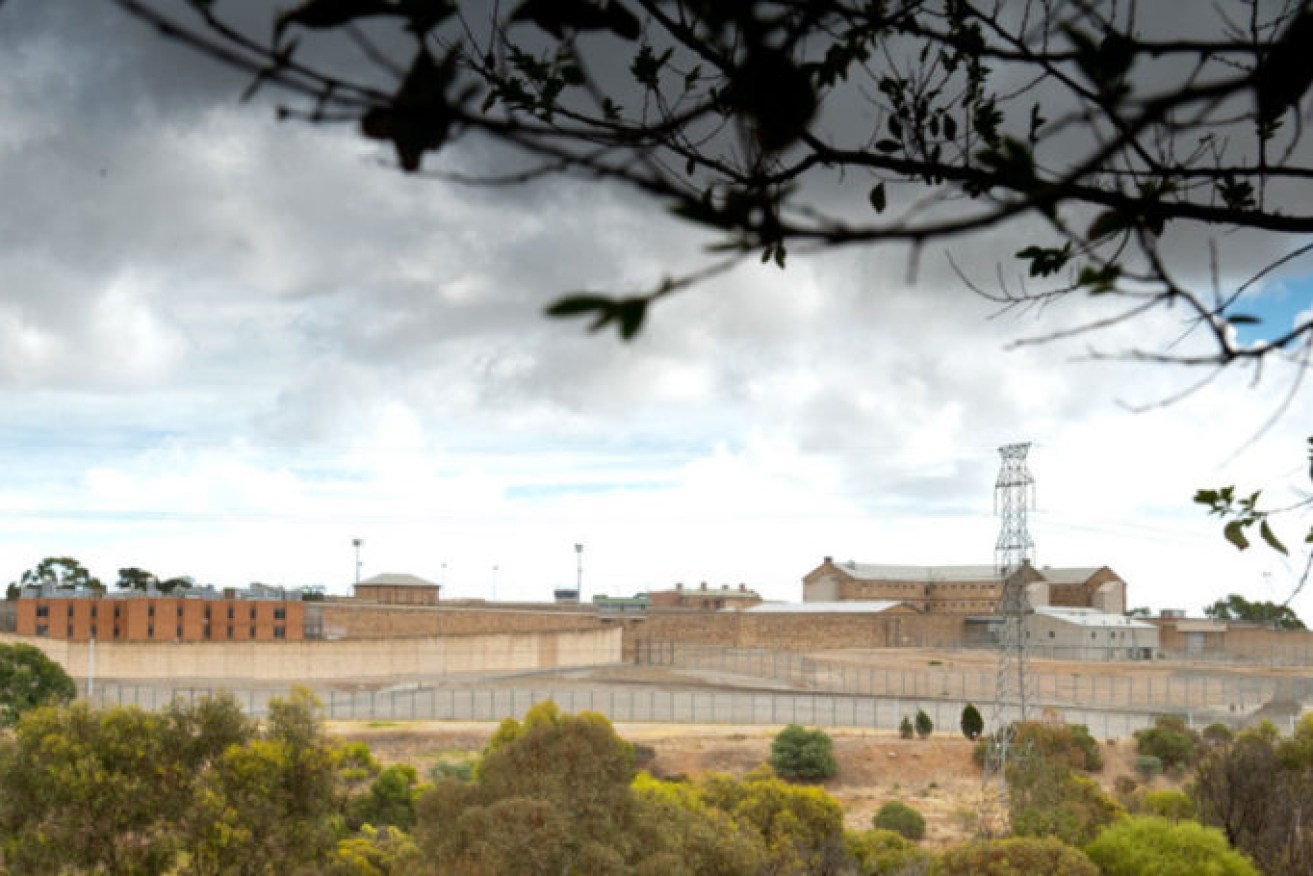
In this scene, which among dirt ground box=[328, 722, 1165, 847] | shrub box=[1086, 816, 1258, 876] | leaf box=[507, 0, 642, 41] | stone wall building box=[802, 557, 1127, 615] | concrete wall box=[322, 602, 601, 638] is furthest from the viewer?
stone wall building box=[802, 557, 1127, 615]

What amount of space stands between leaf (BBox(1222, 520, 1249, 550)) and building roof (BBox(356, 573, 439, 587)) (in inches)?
4396

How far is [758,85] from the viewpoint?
7.03ft

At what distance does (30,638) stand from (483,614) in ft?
117

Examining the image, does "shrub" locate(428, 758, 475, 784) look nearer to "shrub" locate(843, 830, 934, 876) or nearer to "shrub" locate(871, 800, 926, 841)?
"shrub" locate(871, 800, 926, 841)

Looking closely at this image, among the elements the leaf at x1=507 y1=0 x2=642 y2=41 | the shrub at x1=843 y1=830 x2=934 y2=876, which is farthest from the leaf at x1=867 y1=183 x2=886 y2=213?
the shrub at x1=843 y1=830 x2=934 y2=876

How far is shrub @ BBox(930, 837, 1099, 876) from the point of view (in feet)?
62.1

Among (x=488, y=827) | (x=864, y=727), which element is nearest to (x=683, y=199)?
(x=488, y=827)

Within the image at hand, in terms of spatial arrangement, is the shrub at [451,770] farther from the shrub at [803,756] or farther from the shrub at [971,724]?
the shrub at [971,724]

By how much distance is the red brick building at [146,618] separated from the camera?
3199 inches

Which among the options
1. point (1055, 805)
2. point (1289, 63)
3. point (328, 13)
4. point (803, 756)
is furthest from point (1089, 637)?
point (328, 13)

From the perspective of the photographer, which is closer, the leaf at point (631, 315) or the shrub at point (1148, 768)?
the leaf at point (631, 315)

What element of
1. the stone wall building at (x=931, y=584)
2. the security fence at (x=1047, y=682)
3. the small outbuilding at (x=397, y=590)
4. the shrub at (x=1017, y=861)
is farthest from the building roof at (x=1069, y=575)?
the shrub at (x=1017, y=861)

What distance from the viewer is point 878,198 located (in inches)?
179

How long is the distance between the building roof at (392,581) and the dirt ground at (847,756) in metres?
64.1
